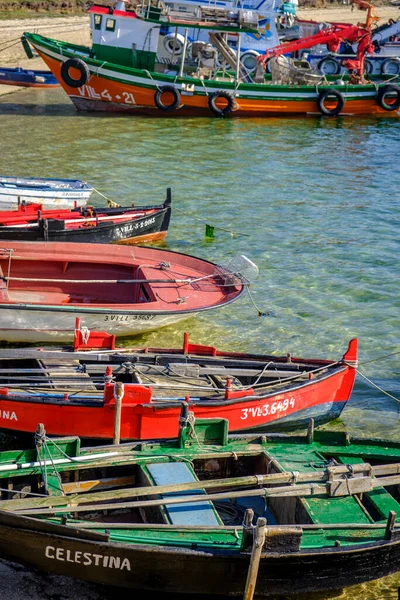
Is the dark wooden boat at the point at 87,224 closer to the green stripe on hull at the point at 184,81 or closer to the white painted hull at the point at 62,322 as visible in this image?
the white painted hull at the point at 62,322

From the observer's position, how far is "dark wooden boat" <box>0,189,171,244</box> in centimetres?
1581

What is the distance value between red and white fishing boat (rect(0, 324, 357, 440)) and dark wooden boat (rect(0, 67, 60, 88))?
2816cm

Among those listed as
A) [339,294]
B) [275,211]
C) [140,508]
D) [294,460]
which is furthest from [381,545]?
[275,211]

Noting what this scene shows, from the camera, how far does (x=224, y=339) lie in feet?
46.1

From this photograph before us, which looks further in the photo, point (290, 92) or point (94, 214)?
point (290, 92)

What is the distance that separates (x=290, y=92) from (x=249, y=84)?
1.72 metres

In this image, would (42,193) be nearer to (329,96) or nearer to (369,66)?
(329,96)

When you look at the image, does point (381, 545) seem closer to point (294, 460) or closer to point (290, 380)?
point (294, 460)

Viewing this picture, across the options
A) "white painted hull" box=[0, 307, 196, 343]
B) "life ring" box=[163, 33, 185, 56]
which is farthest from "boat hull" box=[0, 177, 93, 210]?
"life ring" box=[163, 33, 185, 56]

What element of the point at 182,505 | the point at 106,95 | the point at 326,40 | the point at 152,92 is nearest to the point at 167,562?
the point at 182,505

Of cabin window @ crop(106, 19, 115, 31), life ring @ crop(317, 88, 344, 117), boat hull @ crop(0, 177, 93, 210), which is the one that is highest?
cabin window @ crop(106, 19, 115, 31)

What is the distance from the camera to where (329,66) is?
39.0 metres

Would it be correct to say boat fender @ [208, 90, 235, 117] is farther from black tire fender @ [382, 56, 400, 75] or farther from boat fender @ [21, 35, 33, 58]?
black tire fender @ [382, 56, 400, 75]

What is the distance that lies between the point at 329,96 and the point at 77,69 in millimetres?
9771
